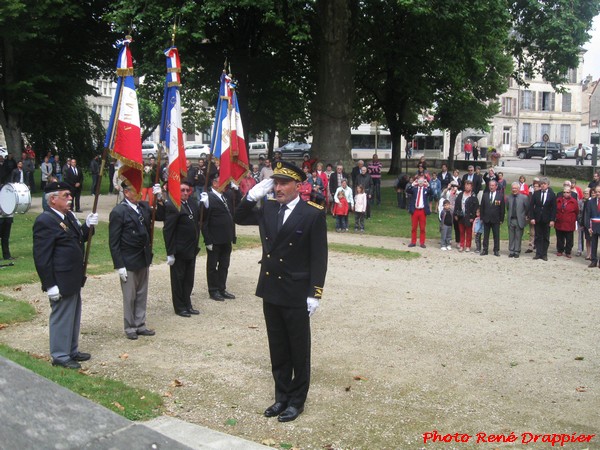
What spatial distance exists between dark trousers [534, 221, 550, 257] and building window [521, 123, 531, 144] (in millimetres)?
63548

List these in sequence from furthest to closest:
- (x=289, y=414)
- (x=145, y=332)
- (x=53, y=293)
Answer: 1. (x=145, y=332)
2. (x=53, y=293)
3. (x=289, y=414)

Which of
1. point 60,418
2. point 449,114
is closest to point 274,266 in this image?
point 60,418

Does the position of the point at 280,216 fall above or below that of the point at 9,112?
below

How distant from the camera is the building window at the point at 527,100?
78.1 m

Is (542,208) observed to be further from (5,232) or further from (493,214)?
(5,232)

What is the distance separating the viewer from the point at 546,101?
7938 cm

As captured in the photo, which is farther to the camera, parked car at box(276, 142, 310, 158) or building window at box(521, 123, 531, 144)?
building window at box(521, 123, 531, 144)

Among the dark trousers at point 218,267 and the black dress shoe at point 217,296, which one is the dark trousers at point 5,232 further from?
the black dress shoe at point 217,296

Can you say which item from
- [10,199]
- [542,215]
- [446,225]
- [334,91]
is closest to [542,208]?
[542,215]

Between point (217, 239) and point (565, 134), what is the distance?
76051 millimetres

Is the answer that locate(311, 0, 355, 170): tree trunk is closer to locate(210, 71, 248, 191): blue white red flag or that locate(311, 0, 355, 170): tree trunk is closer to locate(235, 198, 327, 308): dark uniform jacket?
locate(210, 71, 248, 191): blue white red flag

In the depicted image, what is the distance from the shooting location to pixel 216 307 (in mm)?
11758

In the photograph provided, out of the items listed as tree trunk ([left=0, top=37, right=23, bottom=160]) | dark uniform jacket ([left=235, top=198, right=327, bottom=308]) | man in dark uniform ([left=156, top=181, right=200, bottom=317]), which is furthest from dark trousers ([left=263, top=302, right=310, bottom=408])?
tree trunk ([left=0, top=37, right=23, bottom=160])

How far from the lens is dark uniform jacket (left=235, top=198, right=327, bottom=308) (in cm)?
696
